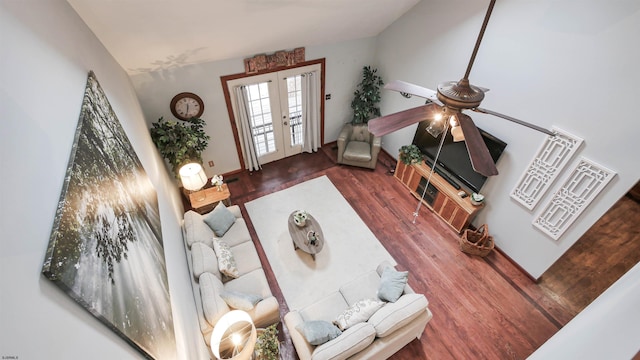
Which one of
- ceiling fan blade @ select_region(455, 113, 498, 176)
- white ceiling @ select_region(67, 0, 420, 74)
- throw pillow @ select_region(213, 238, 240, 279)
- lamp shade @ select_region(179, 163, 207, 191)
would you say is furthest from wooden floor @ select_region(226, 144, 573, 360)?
ceiling fan blade @ select_region(455, 113, 498, 176)

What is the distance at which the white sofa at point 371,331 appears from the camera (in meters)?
2.44

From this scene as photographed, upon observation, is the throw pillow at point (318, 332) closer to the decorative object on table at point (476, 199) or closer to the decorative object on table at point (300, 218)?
the decorative object on table at point (300, 218)

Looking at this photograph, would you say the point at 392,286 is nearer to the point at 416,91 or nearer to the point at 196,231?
the point at 416,91

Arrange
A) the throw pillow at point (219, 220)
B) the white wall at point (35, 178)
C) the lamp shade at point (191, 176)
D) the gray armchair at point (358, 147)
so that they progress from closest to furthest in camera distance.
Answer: the white wall at point (35, 178), the throw pillow at point (219, 220), the lamp shade at point (191, 176), the gray armchair at point (358, 147)

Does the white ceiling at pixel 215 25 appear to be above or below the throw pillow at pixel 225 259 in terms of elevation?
above

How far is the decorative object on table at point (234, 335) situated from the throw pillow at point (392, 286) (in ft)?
4.57

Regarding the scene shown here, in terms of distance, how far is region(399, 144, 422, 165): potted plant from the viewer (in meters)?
4.64

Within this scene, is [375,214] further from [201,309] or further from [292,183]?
[201,309]

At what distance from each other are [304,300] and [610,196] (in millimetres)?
3492

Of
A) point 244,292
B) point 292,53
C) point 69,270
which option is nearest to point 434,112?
point 69,270

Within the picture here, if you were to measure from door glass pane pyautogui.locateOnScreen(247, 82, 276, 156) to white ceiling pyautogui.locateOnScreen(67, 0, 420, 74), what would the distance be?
661mm

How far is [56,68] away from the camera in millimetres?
1410

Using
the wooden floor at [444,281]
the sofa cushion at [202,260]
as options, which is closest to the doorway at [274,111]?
the wooden floor at [444,281]

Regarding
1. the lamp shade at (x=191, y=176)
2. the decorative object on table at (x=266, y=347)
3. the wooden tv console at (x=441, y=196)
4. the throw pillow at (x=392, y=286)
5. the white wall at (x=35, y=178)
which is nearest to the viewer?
the white wall at (x=35, y=178)
